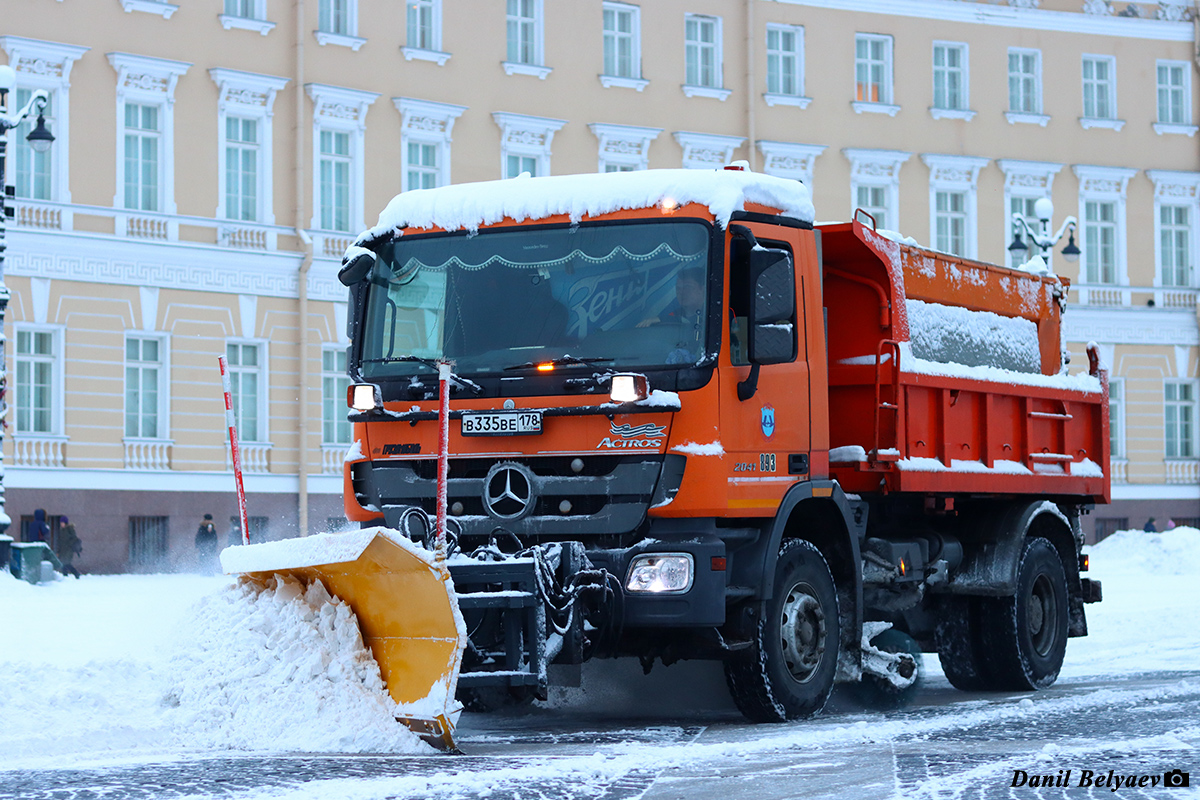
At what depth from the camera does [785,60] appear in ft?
118

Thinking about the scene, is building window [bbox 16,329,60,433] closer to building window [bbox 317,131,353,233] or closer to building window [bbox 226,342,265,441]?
building window [bbox 226,342,265,441]

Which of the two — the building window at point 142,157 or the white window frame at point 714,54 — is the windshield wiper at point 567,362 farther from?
the white window frame at point 714,54

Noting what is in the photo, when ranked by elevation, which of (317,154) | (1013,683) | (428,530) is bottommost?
(1013,683)

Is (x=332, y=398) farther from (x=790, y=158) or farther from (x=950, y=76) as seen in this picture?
(x=950, y=76)

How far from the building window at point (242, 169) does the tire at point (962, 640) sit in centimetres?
1961

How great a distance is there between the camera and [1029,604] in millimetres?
12602

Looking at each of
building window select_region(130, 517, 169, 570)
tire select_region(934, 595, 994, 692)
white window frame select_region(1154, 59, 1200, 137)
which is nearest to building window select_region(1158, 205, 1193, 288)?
white window frame select_region(1154, 59, 1200, 137)

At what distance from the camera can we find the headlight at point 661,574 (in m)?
9.03

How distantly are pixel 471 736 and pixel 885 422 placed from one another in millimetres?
3152

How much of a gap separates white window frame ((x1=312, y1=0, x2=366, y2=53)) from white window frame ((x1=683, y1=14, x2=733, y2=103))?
685 cm

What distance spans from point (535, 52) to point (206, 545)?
36.6 ft

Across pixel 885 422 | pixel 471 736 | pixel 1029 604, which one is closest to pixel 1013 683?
pixel 1029 604

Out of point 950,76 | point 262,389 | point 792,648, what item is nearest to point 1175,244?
point 950,76

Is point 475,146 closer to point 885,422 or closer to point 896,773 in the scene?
point 885,422
